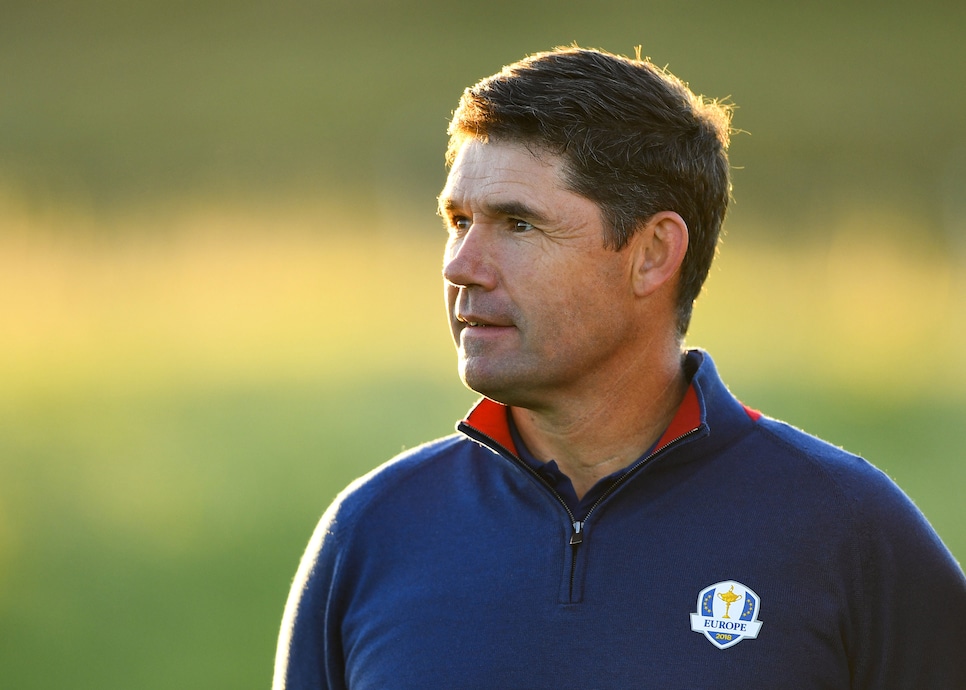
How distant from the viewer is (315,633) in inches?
63.9

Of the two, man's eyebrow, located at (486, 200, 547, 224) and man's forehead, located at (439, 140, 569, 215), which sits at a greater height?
man's forehead, located at (439, 140, 569, 215)

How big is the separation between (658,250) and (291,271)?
7.97m

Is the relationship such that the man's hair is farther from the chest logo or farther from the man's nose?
the chest logo

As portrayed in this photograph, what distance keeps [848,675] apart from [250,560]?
5450mm

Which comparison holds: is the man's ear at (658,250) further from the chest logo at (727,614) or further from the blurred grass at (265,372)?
the blurred grass at (265,372)

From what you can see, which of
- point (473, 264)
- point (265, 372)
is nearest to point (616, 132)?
point (473, 264)

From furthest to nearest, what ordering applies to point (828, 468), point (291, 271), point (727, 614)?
1. point (291, 271)
2. point (828, 468)
3. point (727, 614)

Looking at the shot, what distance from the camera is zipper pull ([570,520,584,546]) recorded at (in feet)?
4.89

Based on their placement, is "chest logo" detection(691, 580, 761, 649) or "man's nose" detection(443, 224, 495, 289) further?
"man's nose" detection(443, 224, 495, 289)

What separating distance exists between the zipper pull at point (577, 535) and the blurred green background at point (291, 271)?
422 centimetres

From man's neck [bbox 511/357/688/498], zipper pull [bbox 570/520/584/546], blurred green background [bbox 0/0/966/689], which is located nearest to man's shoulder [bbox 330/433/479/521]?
man's neck [bbox 511/357/688/498]

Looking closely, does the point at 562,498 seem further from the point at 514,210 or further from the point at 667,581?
the point at 514,210

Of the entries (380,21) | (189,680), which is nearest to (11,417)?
(189,680)

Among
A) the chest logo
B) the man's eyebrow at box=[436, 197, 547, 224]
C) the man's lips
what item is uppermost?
the man's eyebrow at box=[436, 197, 547, 224]
